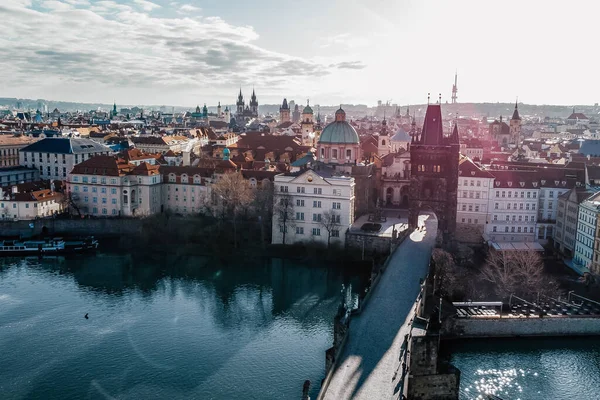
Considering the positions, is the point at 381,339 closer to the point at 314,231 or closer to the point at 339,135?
the point at 314,231

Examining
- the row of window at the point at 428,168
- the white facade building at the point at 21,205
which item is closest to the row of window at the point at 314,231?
the row of window at the point at 428,168

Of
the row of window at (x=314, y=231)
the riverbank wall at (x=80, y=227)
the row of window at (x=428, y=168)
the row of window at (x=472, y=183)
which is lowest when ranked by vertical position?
the riverbank wall at (x=80, y=227)

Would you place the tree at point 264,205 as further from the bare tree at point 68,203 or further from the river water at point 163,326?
the bare tree at point 68,203

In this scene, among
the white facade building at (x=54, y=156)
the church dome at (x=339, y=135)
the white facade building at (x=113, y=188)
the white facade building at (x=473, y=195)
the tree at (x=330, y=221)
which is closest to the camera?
the tree at (x=330, y=221)

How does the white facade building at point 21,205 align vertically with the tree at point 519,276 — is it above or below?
above

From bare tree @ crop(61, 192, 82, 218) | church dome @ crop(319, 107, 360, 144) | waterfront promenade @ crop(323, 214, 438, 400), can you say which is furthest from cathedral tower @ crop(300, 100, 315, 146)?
waterfront promenade @ crop(323, 214, 438, 400)

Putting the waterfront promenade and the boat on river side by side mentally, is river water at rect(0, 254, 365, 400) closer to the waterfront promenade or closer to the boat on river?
the boat on river

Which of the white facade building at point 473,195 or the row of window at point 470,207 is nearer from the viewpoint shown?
the white facade building at point 473,195

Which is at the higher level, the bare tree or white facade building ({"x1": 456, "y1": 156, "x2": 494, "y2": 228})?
white facade building ({"x1": 456, "y1": 156, "x2": 494, "y2": 228})
